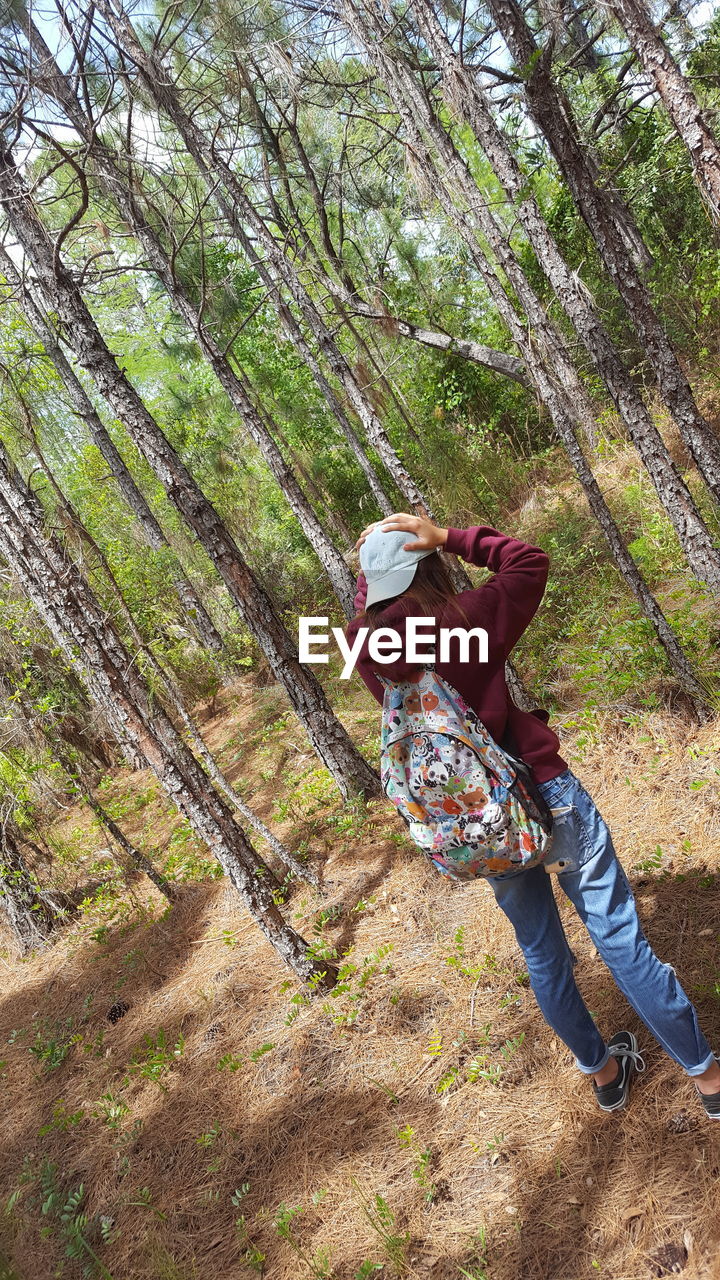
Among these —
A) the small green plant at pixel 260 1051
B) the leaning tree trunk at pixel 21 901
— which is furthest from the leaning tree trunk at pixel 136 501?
the small green plant at pixel 260 1051

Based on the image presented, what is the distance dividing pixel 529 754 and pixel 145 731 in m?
2.53

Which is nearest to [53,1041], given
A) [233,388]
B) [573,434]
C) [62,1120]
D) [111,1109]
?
[62,1120]

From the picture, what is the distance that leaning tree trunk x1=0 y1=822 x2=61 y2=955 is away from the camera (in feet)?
20.8

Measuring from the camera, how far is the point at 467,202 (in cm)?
470

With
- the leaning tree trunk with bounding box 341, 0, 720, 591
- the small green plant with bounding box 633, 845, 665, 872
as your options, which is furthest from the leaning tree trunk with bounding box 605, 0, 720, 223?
the small green plant with bounding box 633, 845, 665, 872

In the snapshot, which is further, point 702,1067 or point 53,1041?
point 53,1041

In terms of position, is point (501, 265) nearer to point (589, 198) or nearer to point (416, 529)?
point (589, 198)

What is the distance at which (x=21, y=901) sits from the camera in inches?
251

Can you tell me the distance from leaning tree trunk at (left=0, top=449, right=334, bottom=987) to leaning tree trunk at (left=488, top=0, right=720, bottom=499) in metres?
4.27

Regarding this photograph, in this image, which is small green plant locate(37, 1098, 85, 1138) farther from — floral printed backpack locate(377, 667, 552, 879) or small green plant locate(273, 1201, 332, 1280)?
floral printed backpack locate(377, 667, 552, 879)

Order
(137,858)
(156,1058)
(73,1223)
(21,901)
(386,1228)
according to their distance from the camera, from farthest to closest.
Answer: (137,858) < (21,901) < (156,1058) < (73,1223) < (386,1228)

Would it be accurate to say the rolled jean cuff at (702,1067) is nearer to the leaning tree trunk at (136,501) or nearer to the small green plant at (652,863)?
the small green plant at (652,863)

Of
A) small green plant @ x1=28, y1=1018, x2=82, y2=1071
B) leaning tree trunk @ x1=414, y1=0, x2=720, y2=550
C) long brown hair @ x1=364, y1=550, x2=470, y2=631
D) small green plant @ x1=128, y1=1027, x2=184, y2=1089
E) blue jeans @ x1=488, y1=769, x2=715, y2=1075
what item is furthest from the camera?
small green plant @ x1=28, y1=1018, x2=82, y2=1071

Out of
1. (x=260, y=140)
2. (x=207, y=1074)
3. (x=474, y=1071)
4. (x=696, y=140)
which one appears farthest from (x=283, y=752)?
(x=260, y=140)
